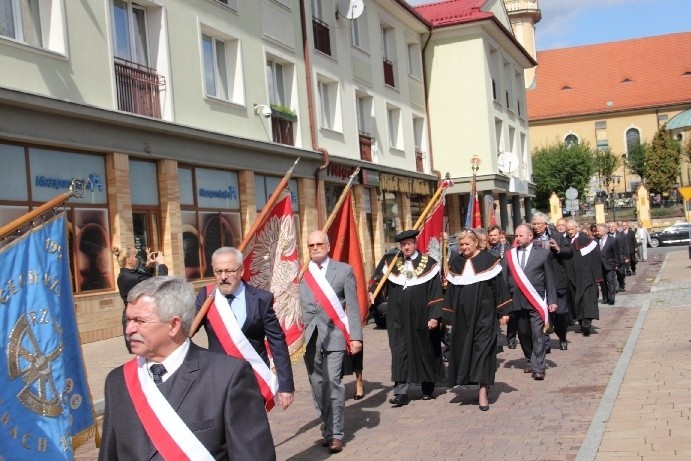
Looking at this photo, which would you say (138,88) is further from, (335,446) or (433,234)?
(335,446)

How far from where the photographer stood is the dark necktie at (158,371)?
3469 mm

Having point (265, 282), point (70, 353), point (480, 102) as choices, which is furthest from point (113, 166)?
point (480, 102)

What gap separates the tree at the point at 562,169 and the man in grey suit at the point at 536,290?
62873 mm

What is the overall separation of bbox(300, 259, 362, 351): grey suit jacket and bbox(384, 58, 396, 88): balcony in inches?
912

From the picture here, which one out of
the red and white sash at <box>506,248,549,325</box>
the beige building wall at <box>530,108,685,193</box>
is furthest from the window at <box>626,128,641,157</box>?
the red and white sash at <box>506,248,549,325</box>

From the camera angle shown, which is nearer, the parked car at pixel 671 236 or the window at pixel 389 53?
the window at pixel 389 53

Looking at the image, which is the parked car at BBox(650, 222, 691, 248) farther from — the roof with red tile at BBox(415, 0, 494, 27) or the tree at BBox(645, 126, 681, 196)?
the roof with red tile at BBox(415, 0, 494, 27)

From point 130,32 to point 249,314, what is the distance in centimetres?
1201

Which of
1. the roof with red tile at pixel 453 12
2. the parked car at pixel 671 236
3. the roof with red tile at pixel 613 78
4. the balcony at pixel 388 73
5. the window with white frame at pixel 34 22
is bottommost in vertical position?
the parked car at pixel 671 236

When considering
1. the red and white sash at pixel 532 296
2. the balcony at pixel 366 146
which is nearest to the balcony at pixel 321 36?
the balcony at pixel 366 146

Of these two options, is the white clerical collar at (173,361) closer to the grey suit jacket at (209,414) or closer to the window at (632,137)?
the grey suit jacket at (209,414)

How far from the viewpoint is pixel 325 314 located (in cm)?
847

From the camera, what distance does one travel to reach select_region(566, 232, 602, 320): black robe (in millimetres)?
15500

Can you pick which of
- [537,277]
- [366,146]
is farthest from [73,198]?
[366,146]
